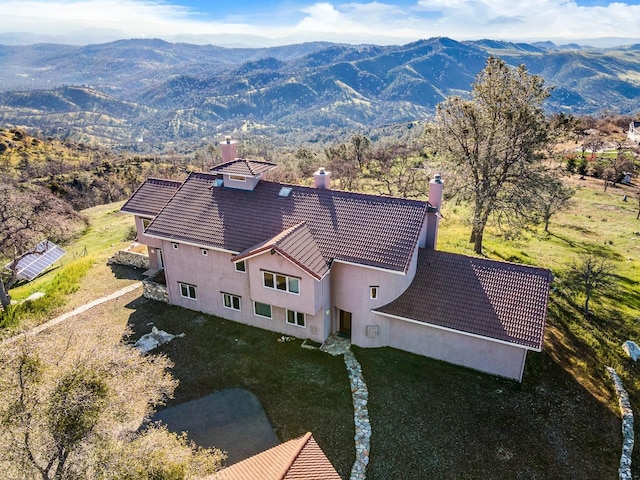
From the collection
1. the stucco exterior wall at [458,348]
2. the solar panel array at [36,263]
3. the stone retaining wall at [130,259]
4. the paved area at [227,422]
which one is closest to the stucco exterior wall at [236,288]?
the stucco exterior wall at [458,348]

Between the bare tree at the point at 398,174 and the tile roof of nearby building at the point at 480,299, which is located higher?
the tile roof of nearby building at the point at 480,299

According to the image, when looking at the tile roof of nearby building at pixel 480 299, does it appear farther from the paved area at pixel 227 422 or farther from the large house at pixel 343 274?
the paved area at pixel 227 422

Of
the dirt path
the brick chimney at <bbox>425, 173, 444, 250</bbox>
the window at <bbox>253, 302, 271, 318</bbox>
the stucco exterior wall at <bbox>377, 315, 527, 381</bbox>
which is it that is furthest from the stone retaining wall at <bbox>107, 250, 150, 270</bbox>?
the brick chimney at <bbox>425, 173, 444, 250</bbox>

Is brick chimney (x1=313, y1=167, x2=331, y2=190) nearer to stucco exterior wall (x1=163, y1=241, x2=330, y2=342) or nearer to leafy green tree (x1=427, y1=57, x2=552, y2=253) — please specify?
stucco exterior wall (x1=163, y1=241, x2=330, y2=342)

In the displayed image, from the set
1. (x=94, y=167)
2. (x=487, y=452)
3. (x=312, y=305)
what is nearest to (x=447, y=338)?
(x=487, y=452)

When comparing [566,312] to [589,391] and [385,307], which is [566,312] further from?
[385,307]

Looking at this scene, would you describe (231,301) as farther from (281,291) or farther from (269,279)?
(281,291)
